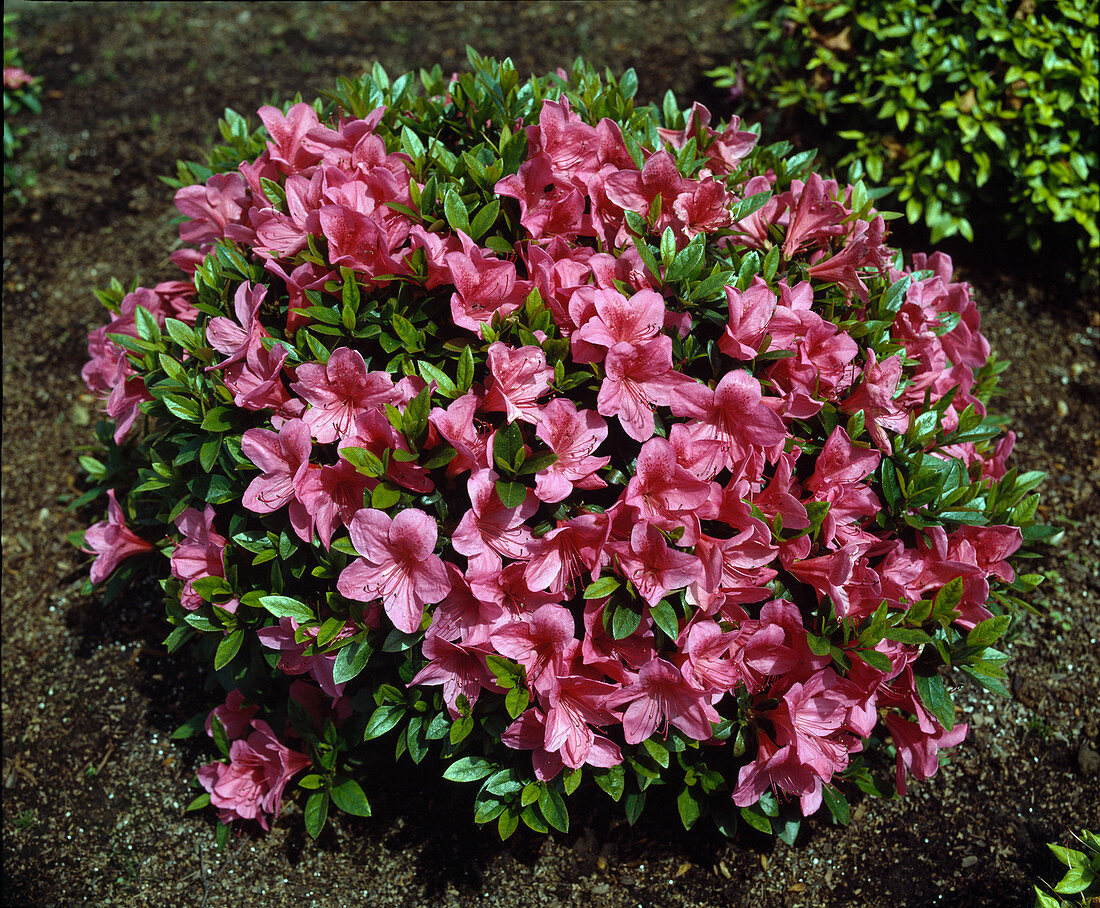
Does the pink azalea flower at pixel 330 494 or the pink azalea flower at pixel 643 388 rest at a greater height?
the pink azalea flower at pixel 643 388

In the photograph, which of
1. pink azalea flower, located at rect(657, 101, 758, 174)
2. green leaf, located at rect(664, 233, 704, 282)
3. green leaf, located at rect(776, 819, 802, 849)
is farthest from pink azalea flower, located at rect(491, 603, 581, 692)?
pink azalea flower, located at rect(657, 101, 758, 174)

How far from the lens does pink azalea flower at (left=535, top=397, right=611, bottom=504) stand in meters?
1.96

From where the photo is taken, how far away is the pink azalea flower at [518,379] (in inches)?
78.8

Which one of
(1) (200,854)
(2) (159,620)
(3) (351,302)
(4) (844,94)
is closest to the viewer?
(3) (351,302)

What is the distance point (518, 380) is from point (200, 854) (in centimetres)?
212

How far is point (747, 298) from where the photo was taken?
2.10 m

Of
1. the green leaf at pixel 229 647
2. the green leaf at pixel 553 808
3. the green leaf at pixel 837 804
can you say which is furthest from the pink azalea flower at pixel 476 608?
the green leaf at pixel 837 804

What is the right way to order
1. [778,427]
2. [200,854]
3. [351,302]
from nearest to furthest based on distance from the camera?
[778,427] < [351,302] < [200,854]

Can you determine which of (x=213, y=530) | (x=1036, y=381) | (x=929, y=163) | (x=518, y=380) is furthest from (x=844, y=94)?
(x=213, y=530)

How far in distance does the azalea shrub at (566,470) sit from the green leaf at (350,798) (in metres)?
0.02

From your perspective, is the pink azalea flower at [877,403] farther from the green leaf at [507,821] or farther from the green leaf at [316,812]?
the green leaf at [316,812]

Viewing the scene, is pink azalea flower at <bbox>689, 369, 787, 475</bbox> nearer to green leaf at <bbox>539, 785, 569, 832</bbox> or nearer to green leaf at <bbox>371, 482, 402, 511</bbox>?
green leaf at <bbox>371, 482, 402, 511</bbox>

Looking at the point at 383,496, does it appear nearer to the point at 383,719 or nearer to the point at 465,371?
the point at 465,371

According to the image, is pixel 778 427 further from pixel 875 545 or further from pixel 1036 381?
pixel 1036 381
